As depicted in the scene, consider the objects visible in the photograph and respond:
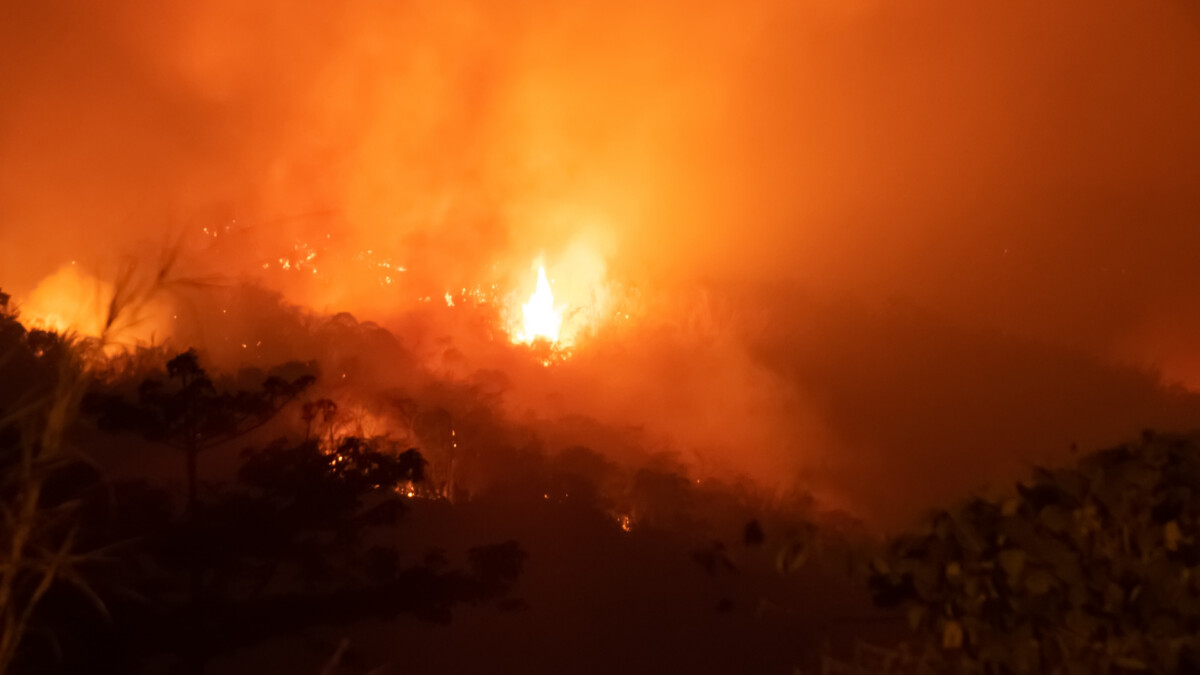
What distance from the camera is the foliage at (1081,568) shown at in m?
3.26

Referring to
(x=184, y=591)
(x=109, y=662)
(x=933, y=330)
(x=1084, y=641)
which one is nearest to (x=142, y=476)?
(x=184, y=591)

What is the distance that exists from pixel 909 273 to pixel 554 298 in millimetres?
5117

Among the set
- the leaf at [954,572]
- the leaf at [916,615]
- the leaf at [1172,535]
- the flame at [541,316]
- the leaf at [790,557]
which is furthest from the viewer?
the flame at [541,316]

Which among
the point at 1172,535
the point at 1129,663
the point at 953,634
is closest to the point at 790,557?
the point at 953,634

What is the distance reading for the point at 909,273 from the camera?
13.8 metres

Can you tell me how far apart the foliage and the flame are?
9.23 metres

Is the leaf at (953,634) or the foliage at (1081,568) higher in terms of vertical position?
the foliage at (1081,568)

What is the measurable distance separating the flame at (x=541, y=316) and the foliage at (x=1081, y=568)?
363 inches

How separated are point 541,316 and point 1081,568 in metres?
10.1

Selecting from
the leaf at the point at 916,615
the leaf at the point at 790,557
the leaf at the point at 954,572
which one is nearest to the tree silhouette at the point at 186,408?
the leaf at the point at 790,557

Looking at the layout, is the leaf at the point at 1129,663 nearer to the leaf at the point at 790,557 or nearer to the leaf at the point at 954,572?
the leaf at the point at 954,572

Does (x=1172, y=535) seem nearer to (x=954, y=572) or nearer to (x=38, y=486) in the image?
(x=954, y=572)

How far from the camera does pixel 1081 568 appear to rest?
3379 mm

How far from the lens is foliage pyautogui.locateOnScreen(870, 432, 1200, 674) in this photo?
326cm
